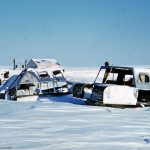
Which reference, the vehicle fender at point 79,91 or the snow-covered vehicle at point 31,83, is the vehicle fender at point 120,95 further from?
the snow-covered vehicle at point 31,83

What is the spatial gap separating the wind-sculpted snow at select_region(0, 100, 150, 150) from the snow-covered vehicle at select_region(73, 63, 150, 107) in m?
1.42

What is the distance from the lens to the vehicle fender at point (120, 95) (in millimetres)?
13711

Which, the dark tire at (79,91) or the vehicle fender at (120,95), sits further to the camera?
the dark tire at (79,91)

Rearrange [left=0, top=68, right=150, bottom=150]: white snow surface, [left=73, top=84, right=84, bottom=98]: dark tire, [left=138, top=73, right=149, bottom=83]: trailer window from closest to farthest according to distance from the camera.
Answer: [left=0, top=68, right=150, bottom=150]: white snow surface, [left=138, top=73, right=149, bottom=83]: trailer window, [left=73, top=84, right=84, bottom=98]: dark tire

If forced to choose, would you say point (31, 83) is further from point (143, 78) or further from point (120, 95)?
point (120, 95)

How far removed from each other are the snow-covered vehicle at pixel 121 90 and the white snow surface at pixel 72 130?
4.00 feet

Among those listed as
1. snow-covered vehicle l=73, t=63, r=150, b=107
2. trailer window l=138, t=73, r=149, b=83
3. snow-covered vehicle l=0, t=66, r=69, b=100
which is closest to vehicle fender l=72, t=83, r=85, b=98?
snow-covered vehicle l=73, t=63, r=150, b=107

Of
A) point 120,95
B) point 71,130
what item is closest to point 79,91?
point 120,95

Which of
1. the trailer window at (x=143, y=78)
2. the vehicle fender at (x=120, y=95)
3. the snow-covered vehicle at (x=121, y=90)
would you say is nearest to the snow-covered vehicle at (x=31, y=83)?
the snow-covered vehicle at (x=121, y=90)

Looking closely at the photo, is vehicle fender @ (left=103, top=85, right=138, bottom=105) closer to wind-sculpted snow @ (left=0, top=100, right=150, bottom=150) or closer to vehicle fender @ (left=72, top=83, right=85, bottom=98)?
wind-sculpted snow @ (left=0, top=100, right=150, bottom=150)

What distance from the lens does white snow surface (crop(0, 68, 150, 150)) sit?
6.88 m

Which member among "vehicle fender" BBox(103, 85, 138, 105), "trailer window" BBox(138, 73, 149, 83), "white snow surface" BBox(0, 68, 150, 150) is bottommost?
"white snow surface" BBox(0, 68, 150, 150)

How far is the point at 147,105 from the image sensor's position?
14930mm

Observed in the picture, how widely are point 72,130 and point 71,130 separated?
0.02 meters
